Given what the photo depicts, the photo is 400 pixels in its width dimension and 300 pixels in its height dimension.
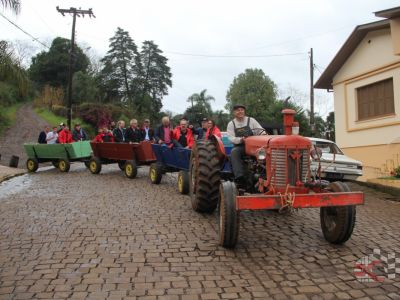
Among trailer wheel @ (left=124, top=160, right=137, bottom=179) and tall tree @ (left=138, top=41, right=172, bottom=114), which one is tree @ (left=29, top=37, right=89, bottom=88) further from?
trailer wheel @ (left=124, top=160, right=137, bottom=179)

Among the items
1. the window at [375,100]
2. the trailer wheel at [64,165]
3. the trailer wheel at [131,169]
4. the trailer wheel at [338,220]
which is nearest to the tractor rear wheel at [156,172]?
the trailer wheel at [131,169]

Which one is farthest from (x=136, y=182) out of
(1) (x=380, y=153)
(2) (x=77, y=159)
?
(1) (x=380, y=153)

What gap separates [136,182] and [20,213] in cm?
463

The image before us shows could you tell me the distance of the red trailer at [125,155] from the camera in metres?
12.7

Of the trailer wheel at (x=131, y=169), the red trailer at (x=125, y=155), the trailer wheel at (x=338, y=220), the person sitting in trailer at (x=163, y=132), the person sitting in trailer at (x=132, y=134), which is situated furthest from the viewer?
the person sitting in trailer at (x=132, y=134)

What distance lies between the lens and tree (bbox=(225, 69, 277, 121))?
171 feet

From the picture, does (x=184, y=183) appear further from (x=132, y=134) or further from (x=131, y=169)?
(x=132, y=134)

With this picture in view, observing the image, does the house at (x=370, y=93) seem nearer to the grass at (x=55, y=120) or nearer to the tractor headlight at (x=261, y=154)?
the tractor headlight at (x=261, y=154)

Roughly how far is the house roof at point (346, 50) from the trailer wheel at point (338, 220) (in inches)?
432

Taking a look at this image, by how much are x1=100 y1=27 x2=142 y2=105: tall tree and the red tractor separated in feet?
138

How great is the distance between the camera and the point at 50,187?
38.4 feet

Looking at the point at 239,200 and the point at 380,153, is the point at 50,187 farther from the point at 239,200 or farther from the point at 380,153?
the point at 380,153

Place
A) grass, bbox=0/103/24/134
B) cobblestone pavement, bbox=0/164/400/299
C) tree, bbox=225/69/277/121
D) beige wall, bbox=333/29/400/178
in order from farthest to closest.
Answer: tree, bbox=225/69/277/121 < grass, bbox=0/103/24/134 < beige wall, bbox=333/29/400/178 < cobblestone pavement, bbox=0/164/400/299

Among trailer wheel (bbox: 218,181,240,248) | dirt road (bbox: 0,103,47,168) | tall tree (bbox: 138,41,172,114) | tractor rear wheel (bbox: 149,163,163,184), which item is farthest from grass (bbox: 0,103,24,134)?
trailer wheel (bbox: 218,181,240,248)
